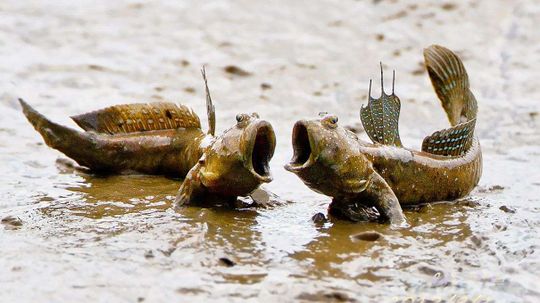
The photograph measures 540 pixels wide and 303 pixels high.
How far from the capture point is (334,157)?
4.05 meters

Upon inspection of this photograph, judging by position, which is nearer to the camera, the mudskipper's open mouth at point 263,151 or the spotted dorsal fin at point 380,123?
the mudskipper's open mouth at point 263,151

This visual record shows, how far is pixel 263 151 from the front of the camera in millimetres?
4254

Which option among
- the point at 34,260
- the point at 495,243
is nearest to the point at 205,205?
the point at 34,260

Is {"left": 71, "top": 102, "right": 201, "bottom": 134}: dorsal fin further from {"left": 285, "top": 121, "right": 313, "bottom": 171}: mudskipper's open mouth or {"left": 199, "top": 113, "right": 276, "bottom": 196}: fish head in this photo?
{"left": 285, "top": 121, "right": 313, "bottom": 171}: mudskipper's open mouth

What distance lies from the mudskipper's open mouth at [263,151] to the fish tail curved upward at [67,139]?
141 centimetres

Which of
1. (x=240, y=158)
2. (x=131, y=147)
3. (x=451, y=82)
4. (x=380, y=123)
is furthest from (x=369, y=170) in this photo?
(x=131, y=147)

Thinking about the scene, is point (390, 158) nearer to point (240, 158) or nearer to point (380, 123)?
point (380, 123)

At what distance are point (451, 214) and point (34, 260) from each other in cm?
202

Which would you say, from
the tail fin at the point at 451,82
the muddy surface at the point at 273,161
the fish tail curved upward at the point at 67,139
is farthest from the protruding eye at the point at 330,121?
the fish tail curved upward at the point at 67,139

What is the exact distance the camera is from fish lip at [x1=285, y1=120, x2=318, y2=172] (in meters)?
4.02

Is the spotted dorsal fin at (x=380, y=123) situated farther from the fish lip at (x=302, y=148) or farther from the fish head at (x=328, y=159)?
the fish lip at (x=302, y=148)

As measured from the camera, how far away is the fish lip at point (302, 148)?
4016 mm

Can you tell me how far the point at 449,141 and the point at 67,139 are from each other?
2179 millimetres

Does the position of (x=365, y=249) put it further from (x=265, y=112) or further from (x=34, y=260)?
(x=265, y=112)
